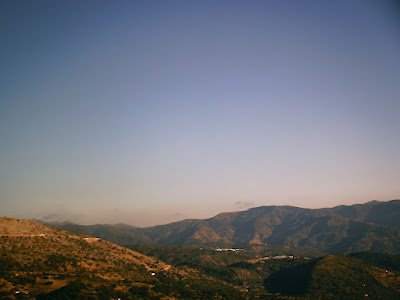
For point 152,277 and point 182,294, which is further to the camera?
point 152,277

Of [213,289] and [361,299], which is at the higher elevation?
[213,289]

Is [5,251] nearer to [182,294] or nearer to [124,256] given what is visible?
[124,256]

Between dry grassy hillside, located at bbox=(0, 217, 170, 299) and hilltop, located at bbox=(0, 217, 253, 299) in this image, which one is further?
dry grassy hillside, located at bbox=(0, 217, 170, 299)

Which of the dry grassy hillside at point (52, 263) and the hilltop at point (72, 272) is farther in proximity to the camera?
the dry grassy hillside at point (52, 263)

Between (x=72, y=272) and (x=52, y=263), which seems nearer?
(x=52, y=263)

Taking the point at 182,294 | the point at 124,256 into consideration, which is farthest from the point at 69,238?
the point at 182,294

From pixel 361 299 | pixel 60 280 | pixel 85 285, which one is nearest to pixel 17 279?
pixel 60 280

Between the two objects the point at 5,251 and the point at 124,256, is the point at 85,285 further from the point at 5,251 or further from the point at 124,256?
the point at 124,256

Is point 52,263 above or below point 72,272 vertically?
above

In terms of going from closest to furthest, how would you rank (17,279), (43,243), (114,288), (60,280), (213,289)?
(17,279), (60,280), (114,288), (43,243), (213,289)

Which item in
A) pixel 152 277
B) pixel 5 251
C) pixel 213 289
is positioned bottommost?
pixel 213 289

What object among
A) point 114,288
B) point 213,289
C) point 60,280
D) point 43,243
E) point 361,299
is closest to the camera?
point 60,280
